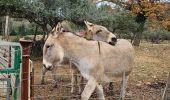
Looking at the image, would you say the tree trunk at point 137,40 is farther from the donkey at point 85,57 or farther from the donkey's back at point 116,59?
the donkey at point 85,57

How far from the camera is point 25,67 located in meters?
6.05

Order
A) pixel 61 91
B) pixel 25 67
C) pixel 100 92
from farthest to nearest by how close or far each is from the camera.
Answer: pixel 61 91, pixel 100 92, pixel 25 67

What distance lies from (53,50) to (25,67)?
2.52 m

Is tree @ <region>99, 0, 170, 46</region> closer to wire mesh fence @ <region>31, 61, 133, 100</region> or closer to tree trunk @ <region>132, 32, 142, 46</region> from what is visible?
tree trunk @ <region>132, 32, 142, 46</region>

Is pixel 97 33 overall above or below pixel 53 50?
above

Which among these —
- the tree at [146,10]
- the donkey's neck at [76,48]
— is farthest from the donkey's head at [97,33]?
the tree at [146,10]

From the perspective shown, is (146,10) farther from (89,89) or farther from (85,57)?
(89,89)

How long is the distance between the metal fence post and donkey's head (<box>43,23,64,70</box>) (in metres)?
2.48

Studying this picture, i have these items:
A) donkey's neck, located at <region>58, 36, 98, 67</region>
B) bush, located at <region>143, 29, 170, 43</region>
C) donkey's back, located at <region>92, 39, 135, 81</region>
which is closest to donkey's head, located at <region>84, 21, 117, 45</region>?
donkey's back, located at <region>92, 39, 135, 81</region>

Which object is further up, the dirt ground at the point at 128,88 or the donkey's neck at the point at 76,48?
the donkey's neck at the point at 76,48

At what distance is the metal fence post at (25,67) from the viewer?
594cm

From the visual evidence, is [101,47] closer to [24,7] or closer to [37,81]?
[37,81]

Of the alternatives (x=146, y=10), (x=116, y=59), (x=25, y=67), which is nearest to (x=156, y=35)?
(x=146, y=10)

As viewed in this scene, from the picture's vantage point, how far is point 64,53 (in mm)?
8570
